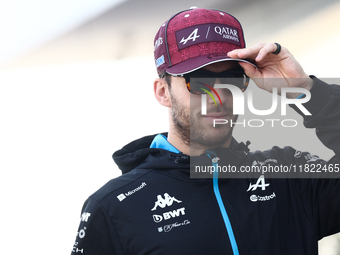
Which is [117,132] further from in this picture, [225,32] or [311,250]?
[311,250]

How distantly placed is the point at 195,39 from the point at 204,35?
0.12 feet

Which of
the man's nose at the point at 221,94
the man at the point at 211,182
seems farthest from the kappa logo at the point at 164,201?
the man's nose at the point at 221,94

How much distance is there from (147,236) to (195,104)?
51 centimetres

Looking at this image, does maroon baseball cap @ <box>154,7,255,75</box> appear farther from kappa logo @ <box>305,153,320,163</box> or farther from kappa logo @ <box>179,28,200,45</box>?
kappa logo @ <box>305,153,320,163</box>

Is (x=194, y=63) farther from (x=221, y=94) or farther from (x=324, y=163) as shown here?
(x=324, y=163)

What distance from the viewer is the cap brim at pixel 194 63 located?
120cm

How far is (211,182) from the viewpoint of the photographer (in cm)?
121

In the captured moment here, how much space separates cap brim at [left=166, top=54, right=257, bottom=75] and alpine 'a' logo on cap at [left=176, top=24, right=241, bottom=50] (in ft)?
0.24

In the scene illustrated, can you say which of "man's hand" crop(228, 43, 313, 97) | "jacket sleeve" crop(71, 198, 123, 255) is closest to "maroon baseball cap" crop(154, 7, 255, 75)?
"man's hand" crop(228, 43, 313, 97)

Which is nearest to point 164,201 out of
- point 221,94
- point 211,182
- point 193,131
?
point 211,182

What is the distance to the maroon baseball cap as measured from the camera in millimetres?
1280

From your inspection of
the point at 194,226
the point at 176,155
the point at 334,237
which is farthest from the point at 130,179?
the point at 334,237

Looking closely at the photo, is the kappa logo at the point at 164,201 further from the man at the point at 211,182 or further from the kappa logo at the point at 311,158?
the kappa logo at the point at 311,158

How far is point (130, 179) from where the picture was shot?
1272mm
